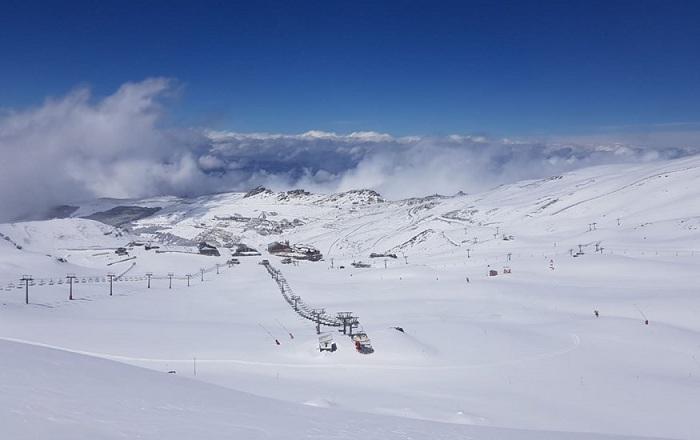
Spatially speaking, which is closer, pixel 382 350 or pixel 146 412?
pixel 146 412

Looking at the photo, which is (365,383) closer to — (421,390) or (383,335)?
(421,390)

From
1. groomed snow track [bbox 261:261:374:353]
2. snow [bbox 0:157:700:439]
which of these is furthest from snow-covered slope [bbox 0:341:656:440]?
groomed snow track [bbox 261:261:374:353]

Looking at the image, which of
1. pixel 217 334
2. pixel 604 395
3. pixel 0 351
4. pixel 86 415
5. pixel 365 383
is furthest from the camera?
pixel 217 334

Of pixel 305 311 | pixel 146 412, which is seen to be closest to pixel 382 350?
pixel 305 311

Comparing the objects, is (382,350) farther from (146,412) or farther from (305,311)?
(146,412)

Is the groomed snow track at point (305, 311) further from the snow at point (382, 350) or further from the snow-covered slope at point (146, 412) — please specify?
the snow-covered slope at point (146, 412)

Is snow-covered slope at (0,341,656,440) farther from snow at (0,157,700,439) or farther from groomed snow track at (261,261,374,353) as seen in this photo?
groomed snow track at (261,261,374,353)

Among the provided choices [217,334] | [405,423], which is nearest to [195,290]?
[217,334]

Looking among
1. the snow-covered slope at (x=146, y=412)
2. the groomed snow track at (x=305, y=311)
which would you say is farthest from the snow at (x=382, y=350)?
the groomed snow track at (x=305, y=311)

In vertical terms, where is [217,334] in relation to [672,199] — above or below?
below
